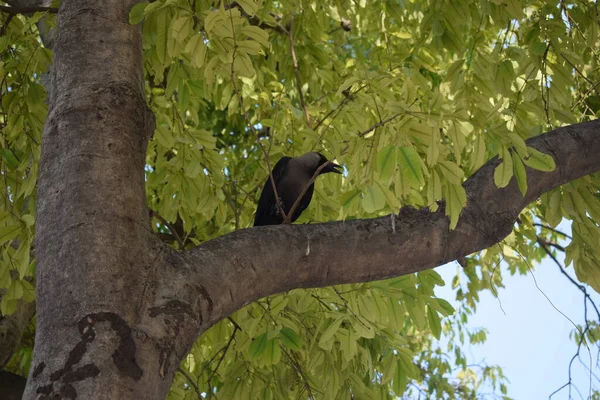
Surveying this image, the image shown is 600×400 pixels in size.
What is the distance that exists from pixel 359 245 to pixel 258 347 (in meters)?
0.56

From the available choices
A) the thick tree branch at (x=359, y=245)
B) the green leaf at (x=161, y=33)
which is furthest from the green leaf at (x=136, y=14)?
the thick tree branch at (x=359, y=245)

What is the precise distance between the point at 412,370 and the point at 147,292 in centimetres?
122

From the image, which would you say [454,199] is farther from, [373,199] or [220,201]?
[220,201]

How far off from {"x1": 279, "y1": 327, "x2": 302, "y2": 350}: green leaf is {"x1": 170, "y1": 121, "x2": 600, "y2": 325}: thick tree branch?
0.31 m

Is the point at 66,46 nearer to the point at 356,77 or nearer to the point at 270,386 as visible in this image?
the point at 356,77

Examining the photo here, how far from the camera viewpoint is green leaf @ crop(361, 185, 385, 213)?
1718mm

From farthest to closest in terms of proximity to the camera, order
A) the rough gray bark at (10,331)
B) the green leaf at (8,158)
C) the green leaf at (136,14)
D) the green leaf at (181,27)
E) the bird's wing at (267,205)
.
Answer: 1. the bird's wing at (267,205)
2. the rough gray bark at (10,331)
3. the green leaf at (8,158)
4. the green leaf at (136,14)
5. the green leaf at (181,27)

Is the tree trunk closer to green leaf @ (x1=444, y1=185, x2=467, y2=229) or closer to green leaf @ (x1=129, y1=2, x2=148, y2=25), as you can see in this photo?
green leaf @ (x1=129, y1=2, x2=148, y2=25)

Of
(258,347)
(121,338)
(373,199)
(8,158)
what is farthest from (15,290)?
(373,199)

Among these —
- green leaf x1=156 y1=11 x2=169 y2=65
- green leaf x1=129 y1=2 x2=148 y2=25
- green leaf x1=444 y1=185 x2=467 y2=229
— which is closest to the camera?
green leaf x1=444 y1=185 x2=467 y2=229

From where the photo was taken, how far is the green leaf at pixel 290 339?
2259 mm

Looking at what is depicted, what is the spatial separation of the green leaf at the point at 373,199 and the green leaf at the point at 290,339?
0.69 m

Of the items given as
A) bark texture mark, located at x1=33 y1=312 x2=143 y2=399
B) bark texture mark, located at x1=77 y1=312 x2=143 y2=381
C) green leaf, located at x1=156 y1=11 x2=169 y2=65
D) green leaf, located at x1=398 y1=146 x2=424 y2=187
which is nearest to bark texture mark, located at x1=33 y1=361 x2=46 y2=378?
bark texture mark, located at x1=33 y1=312 x2=143 y2=399

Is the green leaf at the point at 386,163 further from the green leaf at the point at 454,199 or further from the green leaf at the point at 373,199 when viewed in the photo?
the green leaf at the point at 454,199
